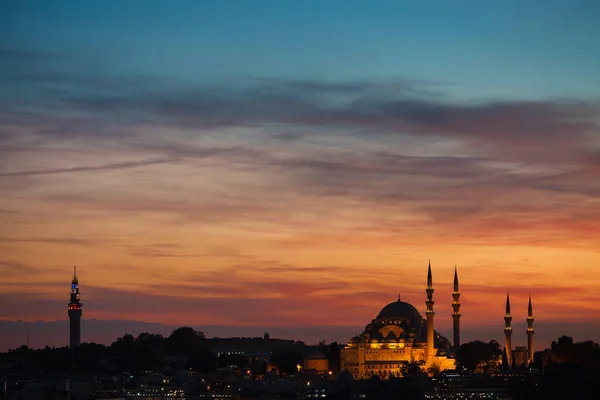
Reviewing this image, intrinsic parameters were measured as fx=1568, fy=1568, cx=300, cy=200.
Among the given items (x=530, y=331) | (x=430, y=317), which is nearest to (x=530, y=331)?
(x=530, y=331)

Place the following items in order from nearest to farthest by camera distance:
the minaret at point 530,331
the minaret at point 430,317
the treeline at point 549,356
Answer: the treeline at point 549,356
the minaret at point 430,317
the minaret at point 530,331

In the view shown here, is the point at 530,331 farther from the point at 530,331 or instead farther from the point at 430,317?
the point at 430,317

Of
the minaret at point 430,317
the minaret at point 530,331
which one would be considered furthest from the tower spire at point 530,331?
the minaret at point 430,317

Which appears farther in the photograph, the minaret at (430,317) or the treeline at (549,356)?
the minaret at (430,317)

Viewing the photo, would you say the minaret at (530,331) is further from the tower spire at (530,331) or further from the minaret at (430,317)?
the minaret at (430,317)

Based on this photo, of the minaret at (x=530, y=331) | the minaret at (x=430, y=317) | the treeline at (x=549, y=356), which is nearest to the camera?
the treeline at (x=549, y=356)

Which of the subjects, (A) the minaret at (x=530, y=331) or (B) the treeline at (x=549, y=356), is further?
(A) the minaret at (x=530, y=331)

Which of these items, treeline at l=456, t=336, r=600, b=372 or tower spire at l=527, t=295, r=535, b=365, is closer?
treeline at l=456, t=336, r=600, b=372

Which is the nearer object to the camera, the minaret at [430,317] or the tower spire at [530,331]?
the minaret at [430,317]

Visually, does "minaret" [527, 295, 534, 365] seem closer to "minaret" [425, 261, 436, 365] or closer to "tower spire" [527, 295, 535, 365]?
"tower spire" [527, 295, 535, 365]

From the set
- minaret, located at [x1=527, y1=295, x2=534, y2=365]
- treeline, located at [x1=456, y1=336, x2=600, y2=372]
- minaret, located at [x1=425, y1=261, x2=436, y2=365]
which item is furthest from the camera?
minaret, located at [x1=527, y1=295, x2=534, y2=365]

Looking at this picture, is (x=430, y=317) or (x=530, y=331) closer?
(x=430, y=317)

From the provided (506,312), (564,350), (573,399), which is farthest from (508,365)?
(573,399)

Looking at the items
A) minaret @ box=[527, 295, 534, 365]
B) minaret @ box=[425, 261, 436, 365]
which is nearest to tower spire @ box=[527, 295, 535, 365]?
minaret @ box=[527, 295, 534, 365]
